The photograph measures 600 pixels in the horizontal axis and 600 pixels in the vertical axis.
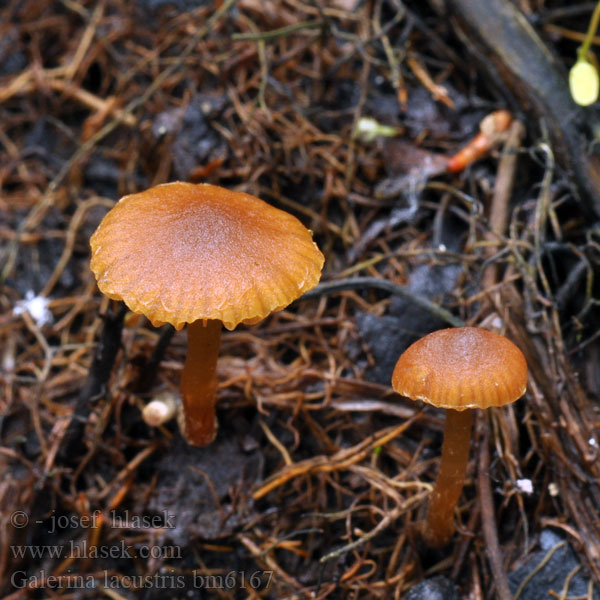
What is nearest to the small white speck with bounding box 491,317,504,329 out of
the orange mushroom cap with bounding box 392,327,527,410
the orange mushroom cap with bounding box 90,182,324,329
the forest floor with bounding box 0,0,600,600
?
the forest floor with bounding box 0,0,600,600

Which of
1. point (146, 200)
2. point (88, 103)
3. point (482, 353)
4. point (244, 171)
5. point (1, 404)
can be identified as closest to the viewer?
point (482, 353)

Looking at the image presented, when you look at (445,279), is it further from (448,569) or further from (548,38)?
(548,38)

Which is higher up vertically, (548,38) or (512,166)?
(548,38)

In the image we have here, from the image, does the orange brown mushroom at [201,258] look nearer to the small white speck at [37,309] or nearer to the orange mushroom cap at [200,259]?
the orange mushroom cap at [200,259]

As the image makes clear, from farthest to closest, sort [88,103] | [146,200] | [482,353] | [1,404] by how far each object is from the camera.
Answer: [88,103]
[1,404]
[146,200]
[482,353]

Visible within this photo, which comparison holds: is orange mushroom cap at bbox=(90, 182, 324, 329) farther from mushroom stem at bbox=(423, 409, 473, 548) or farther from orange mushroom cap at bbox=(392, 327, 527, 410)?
mushroom stem at bbox=(423, 409, 473, 548)

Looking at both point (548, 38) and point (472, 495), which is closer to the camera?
point (472, 495)

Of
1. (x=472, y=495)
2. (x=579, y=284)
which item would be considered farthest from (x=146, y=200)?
(x=579, y=284)
